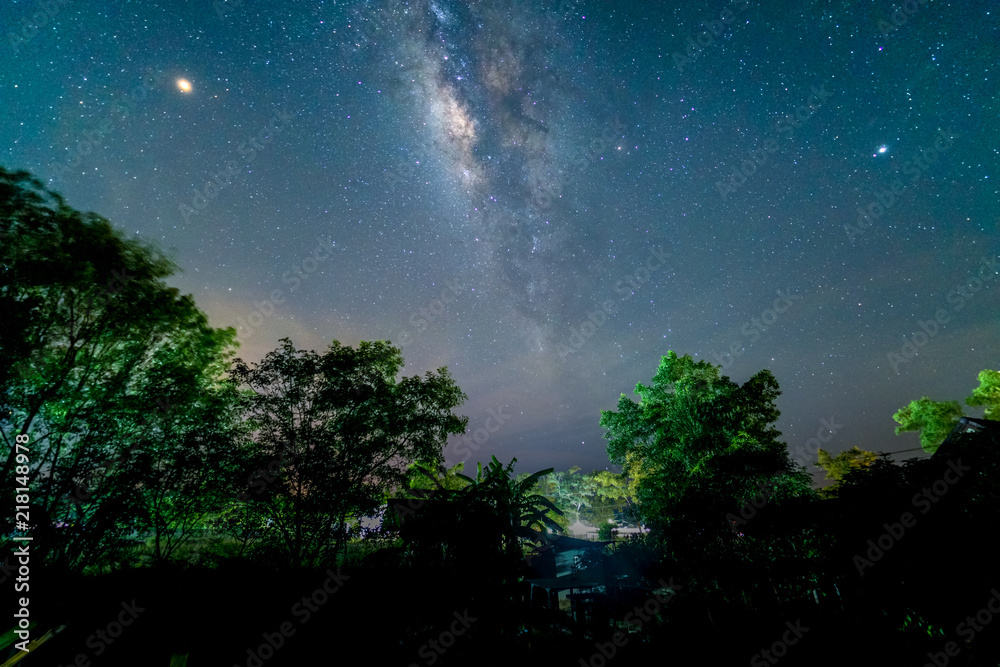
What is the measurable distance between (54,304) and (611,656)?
16.5 metres

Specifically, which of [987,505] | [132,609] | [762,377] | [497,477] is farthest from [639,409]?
[132,609]

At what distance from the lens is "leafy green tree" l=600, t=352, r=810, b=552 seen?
16984 millimetres

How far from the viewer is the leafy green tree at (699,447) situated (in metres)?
17.0

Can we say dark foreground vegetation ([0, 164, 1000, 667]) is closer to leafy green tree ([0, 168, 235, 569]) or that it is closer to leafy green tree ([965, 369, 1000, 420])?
Answer: leafy green tree ([0, 168, 235, 569])

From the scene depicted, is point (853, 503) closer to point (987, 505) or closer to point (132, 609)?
point (987, 505)

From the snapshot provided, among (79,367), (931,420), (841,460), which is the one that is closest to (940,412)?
(931,420)

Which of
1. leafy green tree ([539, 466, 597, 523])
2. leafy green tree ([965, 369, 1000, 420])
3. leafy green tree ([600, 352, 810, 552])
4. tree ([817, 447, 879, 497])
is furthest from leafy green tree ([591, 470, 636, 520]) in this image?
leafy green tree ([965, 369, 1000, 420])

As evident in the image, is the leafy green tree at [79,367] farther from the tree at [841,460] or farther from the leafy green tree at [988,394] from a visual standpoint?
the tree at [841,460]

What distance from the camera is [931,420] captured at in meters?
26.7

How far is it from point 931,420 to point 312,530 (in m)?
44.1

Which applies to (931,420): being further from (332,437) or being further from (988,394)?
(332,437)

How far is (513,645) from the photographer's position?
707 cm

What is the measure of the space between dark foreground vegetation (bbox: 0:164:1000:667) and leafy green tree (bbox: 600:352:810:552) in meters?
3.01

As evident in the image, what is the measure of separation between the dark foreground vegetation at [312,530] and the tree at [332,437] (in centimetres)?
8
